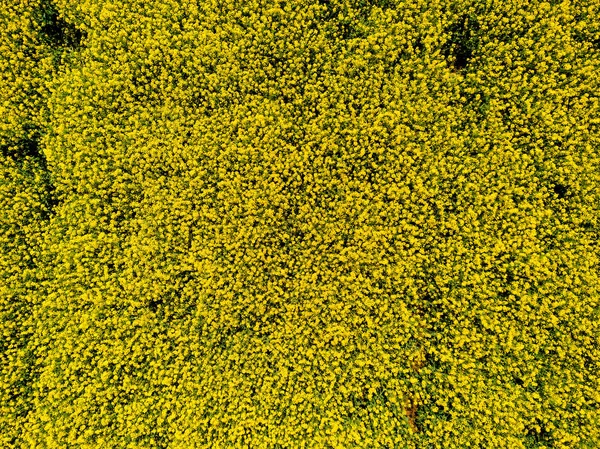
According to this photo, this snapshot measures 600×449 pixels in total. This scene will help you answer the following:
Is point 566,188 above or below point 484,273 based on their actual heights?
above

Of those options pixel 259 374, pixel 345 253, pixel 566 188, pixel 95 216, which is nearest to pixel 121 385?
pixel 259 374

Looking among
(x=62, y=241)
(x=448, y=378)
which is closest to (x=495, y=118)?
(x=448, y=378)

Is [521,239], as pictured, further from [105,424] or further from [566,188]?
[105,424]

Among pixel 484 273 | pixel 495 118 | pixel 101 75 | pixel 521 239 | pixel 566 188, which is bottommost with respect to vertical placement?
pixel 484 273

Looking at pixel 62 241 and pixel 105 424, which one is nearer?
pixel 105 424

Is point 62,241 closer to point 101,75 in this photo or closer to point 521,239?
point 101,75

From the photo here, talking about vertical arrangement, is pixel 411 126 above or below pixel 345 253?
above
